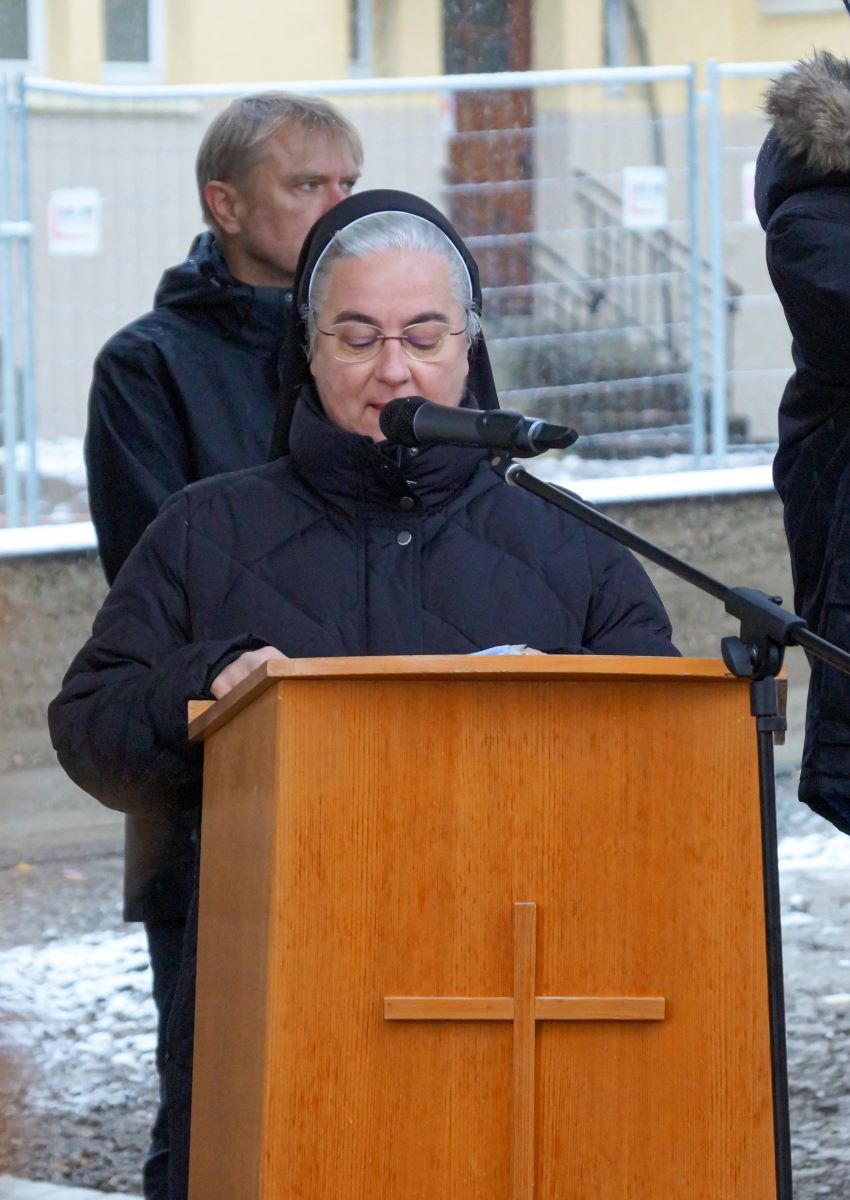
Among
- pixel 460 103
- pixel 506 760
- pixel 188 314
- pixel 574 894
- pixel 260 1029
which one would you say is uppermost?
pixel 460 103

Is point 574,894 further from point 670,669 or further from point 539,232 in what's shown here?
point 539,232

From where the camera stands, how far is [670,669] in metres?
1.90

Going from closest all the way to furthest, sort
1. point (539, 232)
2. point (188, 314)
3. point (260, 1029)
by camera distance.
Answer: point (260, 1029) → point (188, 314) → point (539, 232)

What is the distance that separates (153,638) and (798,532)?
117 cm

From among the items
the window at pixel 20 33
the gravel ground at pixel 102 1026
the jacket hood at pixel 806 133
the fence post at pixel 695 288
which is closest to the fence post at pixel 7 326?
the window at pixel 20 33

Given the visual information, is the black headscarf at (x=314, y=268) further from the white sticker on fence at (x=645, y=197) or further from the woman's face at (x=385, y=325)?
the white sticker on fence at (x=645, y=197)

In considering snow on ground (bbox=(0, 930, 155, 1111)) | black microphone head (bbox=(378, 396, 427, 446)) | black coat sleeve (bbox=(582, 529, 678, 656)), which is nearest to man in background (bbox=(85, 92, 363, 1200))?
black coat sleeve (bbox=(582, 529, 678, 656))

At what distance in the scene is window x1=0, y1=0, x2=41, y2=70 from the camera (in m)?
7.59

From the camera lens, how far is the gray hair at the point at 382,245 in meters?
2.62

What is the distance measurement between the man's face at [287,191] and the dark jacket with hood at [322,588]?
36.1 inches

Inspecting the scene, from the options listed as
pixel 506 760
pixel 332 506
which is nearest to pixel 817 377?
pixel 332 506

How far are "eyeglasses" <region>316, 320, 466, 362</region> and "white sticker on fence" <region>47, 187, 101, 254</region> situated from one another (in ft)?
15.5

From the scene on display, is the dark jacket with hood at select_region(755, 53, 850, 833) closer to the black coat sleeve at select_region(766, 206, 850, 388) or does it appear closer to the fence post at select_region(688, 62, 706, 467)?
the black coat sleeve at select_region(766, 206, 850, 388)

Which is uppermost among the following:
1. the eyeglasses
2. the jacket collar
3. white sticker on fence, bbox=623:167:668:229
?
white sticker on fence, bbox=623:167:668:229
